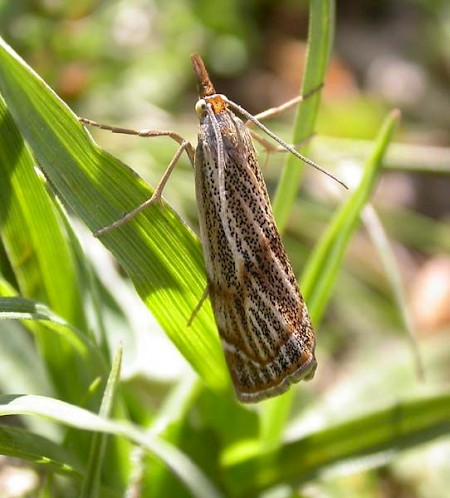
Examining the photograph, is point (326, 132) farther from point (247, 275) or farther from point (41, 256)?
point (41, 256)

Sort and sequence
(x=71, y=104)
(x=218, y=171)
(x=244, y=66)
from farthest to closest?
(x=244, y=66) → (x=71, y=104) → (x=218, y=171)

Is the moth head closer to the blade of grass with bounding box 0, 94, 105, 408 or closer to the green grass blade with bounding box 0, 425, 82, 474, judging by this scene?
the blade of grass with bounding box 0, 94, 105, 408

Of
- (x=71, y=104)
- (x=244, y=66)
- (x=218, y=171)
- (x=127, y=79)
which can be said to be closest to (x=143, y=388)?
(x=218, y=171)

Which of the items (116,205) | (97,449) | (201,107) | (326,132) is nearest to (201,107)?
(201,107)

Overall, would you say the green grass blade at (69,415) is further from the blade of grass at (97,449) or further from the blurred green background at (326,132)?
the blurred green background at (326,132)

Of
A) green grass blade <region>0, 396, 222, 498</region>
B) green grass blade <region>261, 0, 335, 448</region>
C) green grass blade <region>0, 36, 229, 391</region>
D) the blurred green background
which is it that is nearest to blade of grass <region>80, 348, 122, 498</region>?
green grass blade <region>0, 396, 222, 498</region>

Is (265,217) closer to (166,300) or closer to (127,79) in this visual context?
(166,300)
